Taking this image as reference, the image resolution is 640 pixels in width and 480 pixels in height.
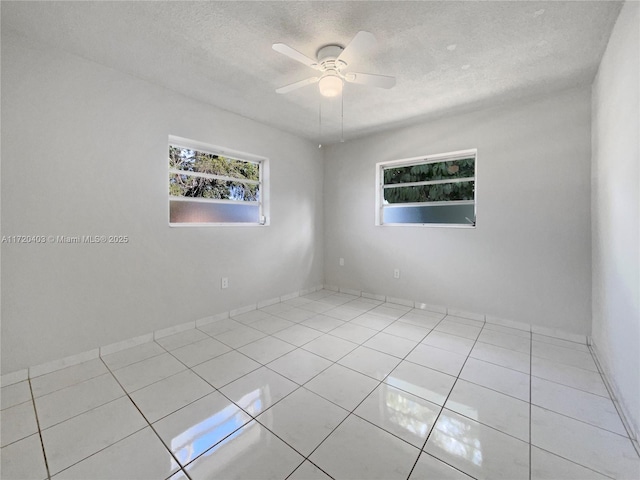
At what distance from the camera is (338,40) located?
195 cm

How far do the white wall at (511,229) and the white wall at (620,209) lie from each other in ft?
0.91

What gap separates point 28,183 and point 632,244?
4.01m

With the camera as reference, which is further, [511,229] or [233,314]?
[233,314]

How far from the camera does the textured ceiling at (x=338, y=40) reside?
66.7 inches

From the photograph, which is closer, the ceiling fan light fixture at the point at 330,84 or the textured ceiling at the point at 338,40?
the textured ceiling at the point at 338,40

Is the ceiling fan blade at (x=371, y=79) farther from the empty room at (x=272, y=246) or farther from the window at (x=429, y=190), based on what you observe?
the window at (x=429, y=190)

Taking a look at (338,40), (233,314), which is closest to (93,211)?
(233,314)

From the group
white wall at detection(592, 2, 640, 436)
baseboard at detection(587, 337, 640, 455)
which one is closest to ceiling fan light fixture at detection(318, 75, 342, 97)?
white wall at detection(592, 2, 640, 436)

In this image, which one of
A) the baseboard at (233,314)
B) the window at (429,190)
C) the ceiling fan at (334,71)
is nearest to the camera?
the ceiling fan at (334,71)

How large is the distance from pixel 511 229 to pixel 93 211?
13.4ft

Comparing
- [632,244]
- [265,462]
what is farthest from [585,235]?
[265,462]

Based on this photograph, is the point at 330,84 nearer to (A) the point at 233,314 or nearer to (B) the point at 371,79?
(B) the point at 371,79

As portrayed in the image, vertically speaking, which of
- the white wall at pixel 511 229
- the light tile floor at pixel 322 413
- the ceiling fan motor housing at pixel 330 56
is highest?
the ceiling fan motor housing at pixel 330 56

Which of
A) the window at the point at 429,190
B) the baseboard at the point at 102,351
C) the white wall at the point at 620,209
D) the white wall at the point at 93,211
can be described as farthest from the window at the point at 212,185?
the white wall at the point at 620,209
